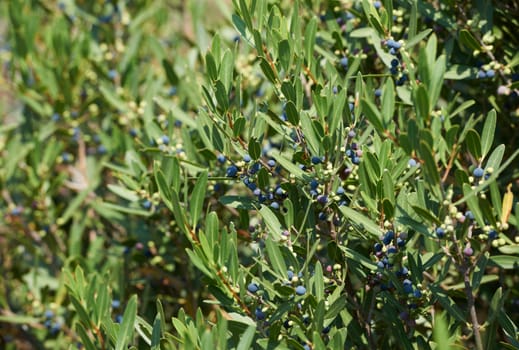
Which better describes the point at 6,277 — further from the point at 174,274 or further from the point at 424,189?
the point at 424,189

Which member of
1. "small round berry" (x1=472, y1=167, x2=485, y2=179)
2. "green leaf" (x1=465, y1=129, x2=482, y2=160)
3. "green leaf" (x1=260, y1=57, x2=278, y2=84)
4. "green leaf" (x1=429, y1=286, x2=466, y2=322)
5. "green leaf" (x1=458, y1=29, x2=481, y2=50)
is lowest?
"green leaf" (x1=429, y1=286, x2=466, y2=322)

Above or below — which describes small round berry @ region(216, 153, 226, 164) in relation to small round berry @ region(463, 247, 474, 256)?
above

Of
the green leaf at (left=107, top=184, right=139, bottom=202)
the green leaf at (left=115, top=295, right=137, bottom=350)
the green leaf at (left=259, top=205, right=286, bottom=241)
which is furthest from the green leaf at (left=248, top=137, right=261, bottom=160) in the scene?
the green leaf at (left=107, top=184, right=139, bottom=202)

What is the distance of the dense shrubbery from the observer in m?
1.33

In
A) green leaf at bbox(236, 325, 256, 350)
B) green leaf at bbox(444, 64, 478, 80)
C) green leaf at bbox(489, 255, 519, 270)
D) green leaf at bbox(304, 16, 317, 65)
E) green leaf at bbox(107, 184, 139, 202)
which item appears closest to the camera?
green leaf at bbox(236, 325, 256, 350)

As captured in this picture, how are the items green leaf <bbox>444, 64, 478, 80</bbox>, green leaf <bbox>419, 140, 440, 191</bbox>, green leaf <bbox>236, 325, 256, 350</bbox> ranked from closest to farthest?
green leaf <bbox>419, 140, 440, 191</bbox>
green leaf <bbox>236, 325, 256, 350</bbox>
green leaf <bbox>444, 64, 478, 80</bbox>

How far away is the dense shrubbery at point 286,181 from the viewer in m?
1.33

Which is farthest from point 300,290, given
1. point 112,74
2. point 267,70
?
point 112,74

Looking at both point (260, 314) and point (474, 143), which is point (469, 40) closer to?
point (474, 143)

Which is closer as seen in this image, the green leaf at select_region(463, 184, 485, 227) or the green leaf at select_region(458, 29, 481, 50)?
the green leaf at select_region(463, 184, 485, 227)

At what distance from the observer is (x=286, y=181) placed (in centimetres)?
156

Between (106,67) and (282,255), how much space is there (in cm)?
158

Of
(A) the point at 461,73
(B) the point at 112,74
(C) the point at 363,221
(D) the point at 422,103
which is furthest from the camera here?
(B) the point at 112,74

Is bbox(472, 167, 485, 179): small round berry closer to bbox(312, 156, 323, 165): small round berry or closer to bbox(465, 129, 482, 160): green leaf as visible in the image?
bbox(465, 129, 482, 160): green leaf
